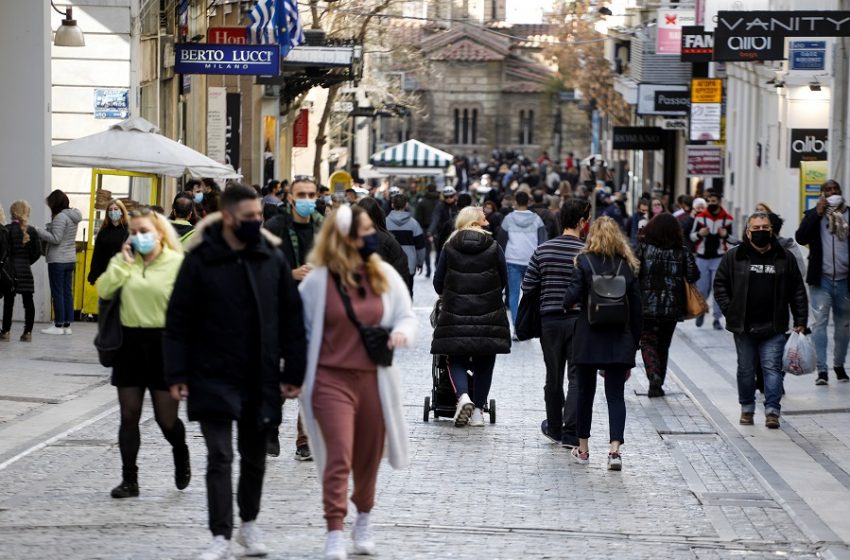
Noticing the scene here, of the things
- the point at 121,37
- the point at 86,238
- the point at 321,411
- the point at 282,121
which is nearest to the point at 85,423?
the point at 321,411

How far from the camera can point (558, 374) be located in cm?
1245

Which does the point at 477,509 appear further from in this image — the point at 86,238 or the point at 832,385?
the point at 86,238

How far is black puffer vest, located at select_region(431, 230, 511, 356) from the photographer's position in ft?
43.2

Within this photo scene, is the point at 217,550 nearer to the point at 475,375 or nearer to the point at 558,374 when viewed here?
the point at 558,374

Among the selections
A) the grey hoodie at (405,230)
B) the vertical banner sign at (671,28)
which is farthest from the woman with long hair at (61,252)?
the vertical banner sign at (671,28)

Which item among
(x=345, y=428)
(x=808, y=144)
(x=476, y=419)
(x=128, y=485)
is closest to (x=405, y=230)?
(x=476, y=419)

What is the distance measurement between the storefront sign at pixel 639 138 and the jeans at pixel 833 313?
25758 mm

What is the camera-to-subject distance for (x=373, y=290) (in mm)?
8008

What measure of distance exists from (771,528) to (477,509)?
1592 millimetres

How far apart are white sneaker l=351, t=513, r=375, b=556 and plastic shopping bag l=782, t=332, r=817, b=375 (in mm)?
6164

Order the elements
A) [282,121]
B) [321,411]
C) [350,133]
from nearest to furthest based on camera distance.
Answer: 1. [321,411]
2. [282,121]
3. [350,133]

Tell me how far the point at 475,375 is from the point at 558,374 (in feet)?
3.79

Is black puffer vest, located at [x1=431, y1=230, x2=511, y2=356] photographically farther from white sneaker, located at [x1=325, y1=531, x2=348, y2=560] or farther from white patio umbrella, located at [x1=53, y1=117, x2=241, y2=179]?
white patio umbrella, located at [x1=53, y1=117, x2=241, y2=179]

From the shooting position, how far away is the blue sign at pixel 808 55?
23562 millimetres
